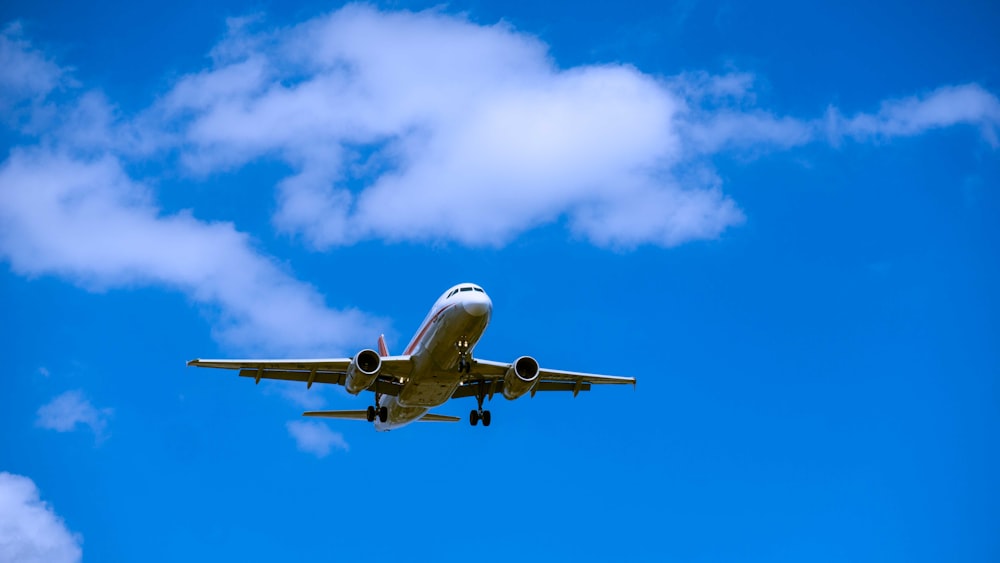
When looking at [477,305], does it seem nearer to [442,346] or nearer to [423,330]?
[442,346]

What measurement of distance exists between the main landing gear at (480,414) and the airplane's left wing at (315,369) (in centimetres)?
394

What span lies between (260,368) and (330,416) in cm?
659

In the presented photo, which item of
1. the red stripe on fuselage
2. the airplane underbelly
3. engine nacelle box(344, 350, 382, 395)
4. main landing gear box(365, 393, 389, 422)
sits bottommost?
engine nacelle box(344, 350, 382, 395)

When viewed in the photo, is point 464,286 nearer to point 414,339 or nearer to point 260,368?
point 414,339

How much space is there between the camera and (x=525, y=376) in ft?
160

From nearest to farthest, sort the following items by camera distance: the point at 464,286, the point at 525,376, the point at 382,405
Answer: the point at 464,286, the point at 525,376, the point at 382,405

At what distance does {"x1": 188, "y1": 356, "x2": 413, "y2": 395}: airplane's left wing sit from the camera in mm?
47844

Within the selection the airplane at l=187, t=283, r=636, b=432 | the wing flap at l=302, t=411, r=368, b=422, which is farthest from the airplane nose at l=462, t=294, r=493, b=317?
the wing flap at l=302, t=411, r=368, b=422

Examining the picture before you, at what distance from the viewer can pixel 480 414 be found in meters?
51.7

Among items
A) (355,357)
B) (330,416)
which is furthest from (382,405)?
(355,357)

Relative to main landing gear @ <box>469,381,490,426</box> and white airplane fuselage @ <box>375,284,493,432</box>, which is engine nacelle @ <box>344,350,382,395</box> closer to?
white airplane fuselage @ <box>375,284,493,432</box>

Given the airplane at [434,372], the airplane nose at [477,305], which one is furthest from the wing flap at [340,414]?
the airplane nose at [477,305]

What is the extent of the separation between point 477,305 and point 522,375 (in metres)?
6.53

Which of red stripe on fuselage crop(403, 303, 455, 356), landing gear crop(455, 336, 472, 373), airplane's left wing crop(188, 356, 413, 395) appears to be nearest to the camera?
landing gear crop(455, 336, 472, 373)
